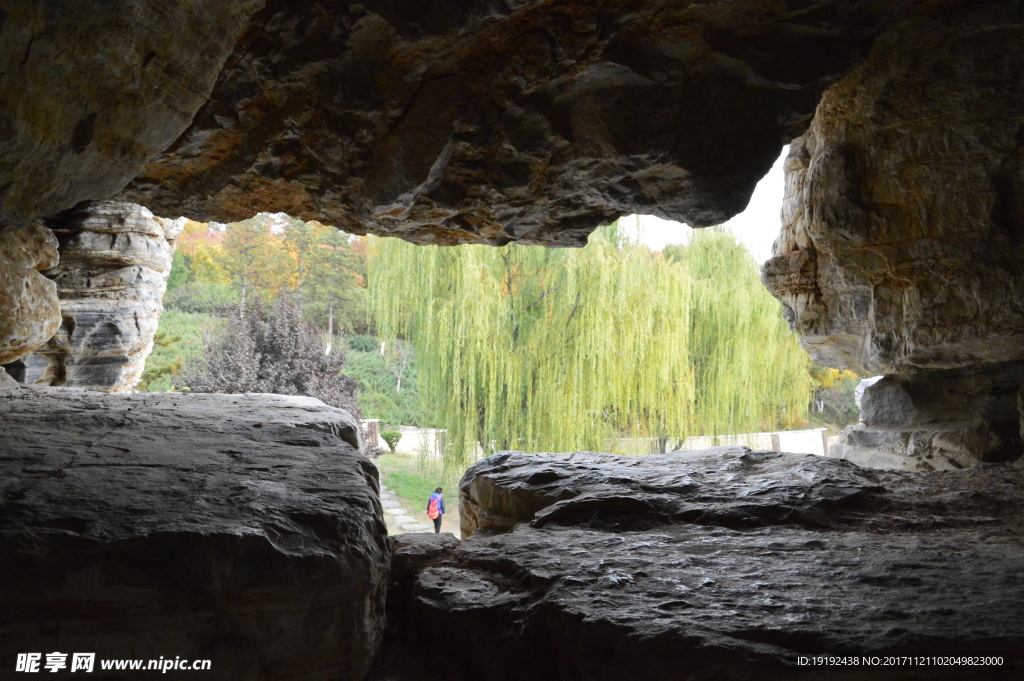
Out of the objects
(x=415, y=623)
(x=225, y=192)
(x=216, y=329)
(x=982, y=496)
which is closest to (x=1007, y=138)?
(x=982, y=496)

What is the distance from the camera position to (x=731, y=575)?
2381 millimetres

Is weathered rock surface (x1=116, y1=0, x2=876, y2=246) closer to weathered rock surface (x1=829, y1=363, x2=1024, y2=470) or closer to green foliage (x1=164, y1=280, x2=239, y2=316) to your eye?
weathered rock surface (x1=829, y1=363, x2=1024, y2=470)

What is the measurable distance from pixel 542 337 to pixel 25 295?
5.69 metres

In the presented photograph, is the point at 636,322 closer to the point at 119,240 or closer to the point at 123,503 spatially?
the point at 119,240

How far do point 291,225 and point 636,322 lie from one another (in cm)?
913

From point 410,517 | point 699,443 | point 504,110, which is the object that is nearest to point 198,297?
point 410,517

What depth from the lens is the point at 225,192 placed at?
371cm

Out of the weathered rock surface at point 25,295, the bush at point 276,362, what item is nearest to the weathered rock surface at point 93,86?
the weathered rock surface at point 25,295

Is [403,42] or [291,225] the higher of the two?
[291,225]

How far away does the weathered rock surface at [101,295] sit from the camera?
5.79 metres

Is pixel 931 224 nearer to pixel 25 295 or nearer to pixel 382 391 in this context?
pixel 25 295

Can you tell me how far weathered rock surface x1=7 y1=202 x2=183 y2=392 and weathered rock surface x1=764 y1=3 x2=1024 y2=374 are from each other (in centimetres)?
573

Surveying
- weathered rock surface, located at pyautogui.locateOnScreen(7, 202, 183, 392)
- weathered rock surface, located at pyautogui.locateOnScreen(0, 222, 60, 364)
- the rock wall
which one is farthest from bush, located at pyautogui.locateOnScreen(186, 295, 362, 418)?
the rock wall

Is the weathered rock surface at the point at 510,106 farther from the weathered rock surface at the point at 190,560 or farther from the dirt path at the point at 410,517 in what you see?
the dirt path at the point at 410,517
